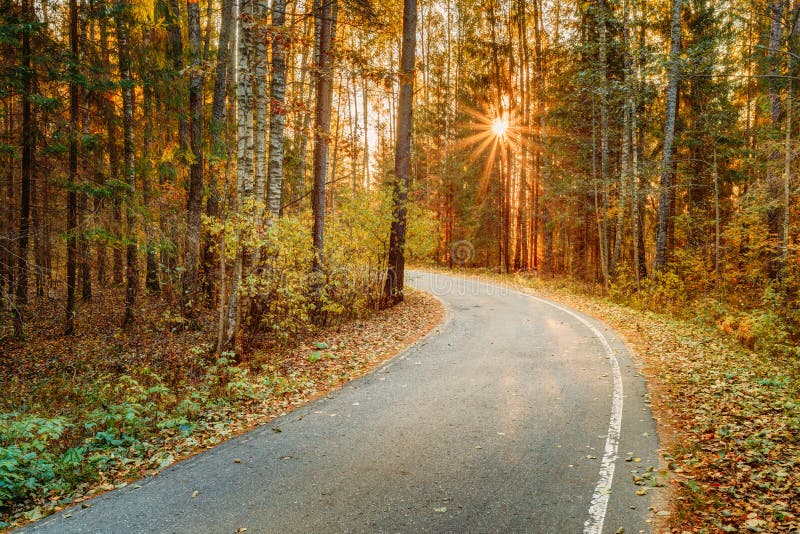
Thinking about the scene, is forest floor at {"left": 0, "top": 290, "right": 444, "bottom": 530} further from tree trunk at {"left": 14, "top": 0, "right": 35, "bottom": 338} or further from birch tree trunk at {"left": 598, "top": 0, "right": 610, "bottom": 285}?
birch tree trunk at {"left": 598, "top": 0, "right": 610, "bottom": 285}

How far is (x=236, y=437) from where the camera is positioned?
5.85 meters

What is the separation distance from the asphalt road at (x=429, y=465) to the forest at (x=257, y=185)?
1.34 metres

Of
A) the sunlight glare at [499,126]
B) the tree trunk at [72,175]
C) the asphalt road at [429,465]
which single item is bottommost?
the asphalt road at [429,465]

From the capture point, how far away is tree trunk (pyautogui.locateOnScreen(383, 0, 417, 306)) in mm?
14602

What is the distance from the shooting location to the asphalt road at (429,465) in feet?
13.2

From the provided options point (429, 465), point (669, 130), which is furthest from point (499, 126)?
point (429, 465)

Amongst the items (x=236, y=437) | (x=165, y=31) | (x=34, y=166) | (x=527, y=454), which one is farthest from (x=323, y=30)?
(x=527, y=454)

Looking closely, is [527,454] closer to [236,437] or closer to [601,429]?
[601,429]

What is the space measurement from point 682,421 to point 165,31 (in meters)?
16.5

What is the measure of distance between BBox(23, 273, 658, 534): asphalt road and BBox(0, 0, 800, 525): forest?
134 centimetres

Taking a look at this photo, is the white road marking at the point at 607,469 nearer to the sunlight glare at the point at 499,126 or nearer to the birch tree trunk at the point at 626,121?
the birch tree trunk at the point at 626,121

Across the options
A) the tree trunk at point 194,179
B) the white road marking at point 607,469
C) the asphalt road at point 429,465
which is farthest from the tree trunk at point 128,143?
the white road marking at point 607,469

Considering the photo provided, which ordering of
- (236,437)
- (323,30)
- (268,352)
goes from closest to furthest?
1. (236,437)
2. (268,352)
3. (323,30)

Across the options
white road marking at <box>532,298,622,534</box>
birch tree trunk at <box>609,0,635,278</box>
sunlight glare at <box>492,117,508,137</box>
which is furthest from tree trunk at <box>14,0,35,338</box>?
sunlight glare at <box>492,117,508,137</box>
